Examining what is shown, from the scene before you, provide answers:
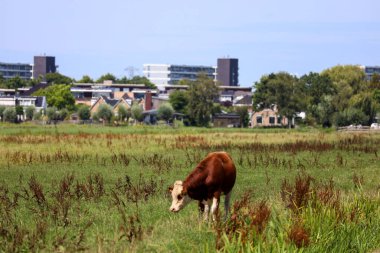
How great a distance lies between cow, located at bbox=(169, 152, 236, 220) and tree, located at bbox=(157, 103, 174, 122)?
12969 centimetres

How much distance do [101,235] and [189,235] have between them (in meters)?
1.58

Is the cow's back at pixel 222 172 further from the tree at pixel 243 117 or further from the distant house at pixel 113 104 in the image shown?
the distant house at pixel 113 104

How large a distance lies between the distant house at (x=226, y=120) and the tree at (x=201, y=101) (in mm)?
13135

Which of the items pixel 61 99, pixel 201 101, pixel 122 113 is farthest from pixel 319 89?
pixel 61 99

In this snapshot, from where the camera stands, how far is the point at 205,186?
19.5 meters

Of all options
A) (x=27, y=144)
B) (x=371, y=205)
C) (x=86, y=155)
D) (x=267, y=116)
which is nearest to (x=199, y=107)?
(x=267, y=116)

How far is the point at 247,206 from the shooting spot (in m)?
18.7

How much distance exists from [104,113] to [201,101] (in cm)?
1664

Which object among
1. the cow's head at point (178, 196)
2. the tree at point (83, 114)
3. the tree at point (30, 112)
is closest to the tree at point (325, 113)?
the tree at point (83, 114)

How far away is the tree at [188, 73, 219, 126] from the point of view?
138 m

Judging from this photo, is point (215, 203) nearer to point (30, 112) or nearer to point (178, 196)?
point (178, 196)

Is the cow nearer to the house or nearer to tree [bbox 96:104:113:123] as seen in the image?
tree [bbox 96:104:113:123]

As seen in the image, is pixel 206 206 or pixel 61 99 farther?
pixel 61 99

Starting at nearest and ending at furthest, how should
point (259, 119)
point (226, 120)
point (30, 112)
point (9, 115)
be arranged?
point (9, 115), point (226, 120), point (30, 112), point (259, 119)
